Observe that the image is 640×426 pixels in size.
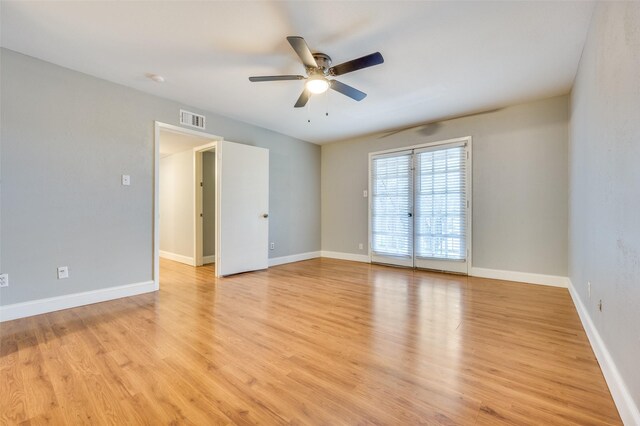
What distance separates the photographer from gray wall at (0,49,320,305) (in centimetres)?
267

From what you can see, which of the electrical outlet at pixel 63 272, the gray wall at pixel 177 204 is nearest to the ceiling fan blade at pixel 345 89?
the electrical outlet at pixel 63 272

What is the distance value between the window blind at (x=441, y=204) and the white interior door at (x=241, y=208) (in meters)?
2.67

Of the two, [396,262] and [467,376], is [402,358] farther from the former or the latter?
[396,262]

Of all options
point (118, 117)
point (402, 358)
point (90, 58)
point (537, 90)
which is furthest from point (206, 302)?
point (537, 90)

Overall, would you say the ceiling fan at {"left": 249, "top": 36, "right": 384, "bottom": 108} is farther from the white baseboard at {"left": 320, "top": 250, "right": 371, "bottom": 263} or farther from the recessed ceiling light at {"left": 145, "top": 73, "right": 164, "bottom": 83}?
the white baseboard at {"left": 320, "top": 250, "right": 371, "bottom": 263}

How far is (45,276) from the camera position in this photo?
2.83m

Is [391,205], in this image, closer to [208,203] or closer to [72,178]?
[208,203]

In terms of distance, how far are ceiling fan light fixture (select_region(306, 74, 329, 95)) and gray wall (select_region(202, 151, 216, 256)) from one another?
3.41 metres

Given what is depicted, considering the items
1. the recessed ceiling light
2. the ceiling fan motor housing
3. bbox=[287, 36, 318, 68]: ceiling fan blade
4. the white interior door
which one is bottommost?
the white interior door

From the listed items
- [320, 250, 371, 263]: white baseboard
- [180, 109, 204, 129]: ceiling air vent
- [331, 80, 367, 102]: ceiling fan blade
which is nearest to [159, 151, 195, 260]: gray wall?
[180, 109, 204, 129]: ceiling air vent

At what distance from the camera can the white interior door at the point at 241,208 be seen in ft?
14.2

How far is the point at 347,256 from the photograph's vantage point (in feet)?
19.4

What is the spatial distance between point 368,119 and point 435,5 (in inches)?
101

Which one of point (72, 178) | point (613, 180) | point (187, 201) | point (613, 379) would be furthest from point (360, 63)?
point (187, 201)
